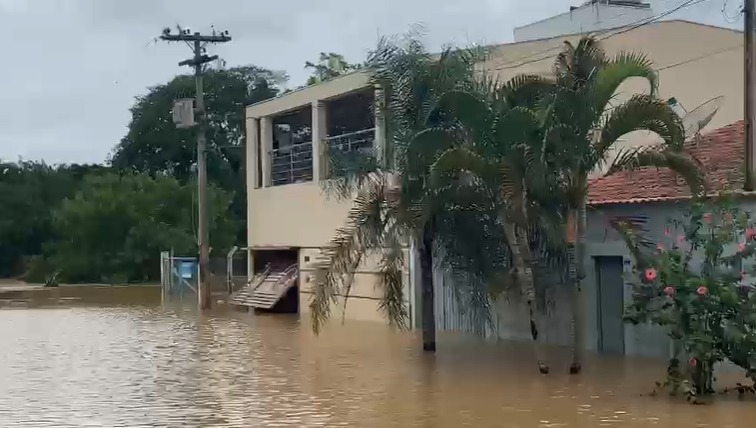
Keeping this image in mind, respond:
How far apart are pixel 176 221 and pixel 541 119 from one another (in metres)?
44.4

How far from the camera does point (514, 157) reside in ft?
53.0

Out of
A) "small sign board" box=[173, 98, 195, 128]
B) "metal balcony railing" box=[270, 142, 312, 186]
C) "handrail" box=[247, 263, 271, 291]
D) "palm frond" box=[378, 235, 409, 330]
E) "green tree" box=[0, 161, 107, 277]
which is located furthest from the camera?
"green tree" box=[0, 161, 107, 277]

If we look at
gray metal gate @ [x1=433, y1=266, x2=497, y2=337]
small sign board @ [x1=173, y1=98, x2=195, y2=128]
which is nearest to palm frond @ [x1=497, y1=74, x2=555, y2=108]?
gray metal gate @ [x1=433, y1=266, x2=497, y2=337]

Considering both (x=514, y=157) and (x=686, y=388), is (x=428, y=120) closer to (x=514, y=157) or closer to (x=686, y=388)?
(x=514, y=157)

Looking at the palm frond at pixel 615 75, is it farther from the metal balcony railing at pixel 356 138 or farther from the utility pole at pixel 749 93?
the metal balcony railing at pixel 356 138

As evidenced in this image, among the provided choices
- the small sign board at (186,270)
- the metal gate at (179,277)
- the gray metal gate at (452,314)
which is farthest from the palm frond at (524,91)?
the small sign board at (186,270)

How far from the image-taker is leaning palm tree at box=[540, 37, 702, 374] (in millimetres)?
15586

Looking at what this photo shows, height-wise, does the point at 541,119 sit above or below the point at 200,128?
below

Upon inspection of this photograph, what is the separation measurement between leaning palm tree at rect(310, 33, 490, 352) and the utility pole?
4.24m

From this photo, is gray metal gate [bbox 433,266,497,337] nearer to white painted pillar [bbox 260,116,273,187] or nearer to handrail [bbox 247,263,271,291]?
handrail [bbox 247,263,271,291]

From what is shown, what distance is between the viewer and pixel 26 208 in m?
69.2

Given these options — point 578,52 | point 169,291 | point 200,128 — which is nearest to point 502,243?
point 578,52

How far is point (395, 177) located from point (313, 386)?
4093 millimetres

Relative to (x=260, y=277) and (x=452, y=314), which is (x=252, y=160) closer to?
(x=260, y=277)
